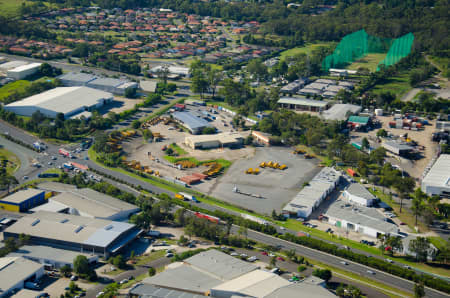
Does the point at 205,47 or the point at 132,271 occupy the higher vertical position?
the point at 205,47

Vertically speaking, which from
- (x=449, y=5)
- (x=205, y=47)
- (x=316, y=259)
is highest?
(x=449, y=5)

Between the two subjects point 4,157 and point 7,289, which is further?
point 4,157

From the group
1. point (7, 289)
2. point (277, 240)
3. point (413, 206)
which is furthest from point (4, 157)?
point (413, 206)

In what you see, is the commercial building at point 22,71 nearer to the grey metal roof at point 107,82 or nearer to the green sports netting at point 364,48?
the grey metal roof at point 107,82

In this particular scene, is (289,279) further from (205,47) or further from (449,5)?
(449,5)

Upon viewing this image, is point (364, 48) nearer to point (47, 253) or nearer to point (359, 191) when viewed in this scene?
point (359, 191)

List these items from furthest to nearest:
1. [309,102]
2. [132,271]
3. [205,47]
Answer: [205,47]
[309,102]
[132,271]

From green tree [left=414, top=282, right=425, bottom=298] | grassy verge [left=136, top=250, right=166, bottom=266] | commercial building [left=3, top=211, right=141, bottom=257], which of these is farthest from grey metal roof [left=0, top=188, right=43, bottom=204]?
green tree [left=414, top=282, right=425, bottom=298]

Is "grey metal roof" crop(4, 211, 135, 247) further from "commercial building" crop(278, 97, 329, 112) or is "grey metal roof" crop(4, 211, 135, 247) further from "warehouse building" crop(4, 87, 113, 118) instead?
"commercial building" crop(278, 97, 329, 112)

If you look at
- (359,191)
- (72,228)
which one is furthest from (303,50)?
(72,228)
